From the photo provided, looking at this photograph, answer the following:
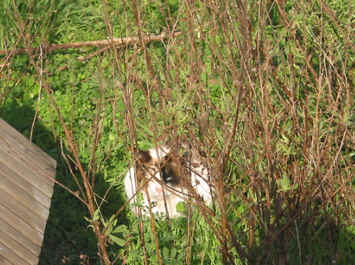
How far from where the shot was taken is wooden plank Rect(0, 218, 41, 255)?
7.85ft

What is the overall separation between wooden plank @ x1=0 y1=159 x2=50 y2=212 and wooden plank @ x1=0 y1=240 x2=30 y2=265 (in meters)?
0.35

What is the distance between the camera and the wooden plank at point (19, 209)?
2.52m

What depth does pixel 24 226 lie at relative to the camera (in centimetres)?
252

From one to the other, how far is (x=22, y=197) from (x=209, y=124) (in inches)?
40.8

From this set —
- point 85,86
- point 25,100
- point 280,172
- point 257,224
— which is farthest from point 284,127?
point 25,100

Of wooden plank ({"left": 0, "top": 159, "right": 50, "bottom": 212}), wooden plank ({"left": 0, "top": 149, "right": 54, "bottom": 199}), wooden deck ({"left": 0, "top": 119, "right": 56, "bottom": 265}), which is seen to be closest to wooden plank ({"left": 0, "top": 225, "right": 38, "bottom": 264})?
wooden deck ({"left": 0, "top": 119, "right": 56, "bottom": 265})

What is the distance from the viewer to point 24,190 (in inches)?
106

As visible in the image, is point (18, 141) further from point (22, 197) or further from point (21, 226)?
point (21, 226)

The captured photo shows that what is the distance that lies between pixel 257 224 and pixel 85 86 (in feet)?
6.23

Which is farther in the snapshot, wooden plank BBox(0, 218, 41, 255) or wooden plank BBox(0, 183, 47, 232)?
wooden plank BBox(0, 183, 47, 232)

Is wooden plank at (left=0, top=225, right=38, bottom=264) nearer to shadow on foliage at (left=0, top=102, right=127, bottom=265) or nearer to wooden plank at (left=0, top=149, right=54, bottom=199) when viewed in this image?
wooden plank at (left=0, top=149, right=54, bottom=199)

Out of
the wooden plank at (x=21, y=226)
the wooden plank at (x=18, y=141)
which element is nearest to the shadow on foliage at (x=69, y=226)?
the wooden plank at (x=18, y=141)

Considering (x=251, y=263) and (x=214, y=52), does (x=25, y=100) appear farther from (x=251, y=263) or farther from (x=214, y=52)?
(x=251, y=263)

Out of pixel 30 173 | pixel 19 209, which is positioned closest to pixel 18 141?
pixel 30 173
